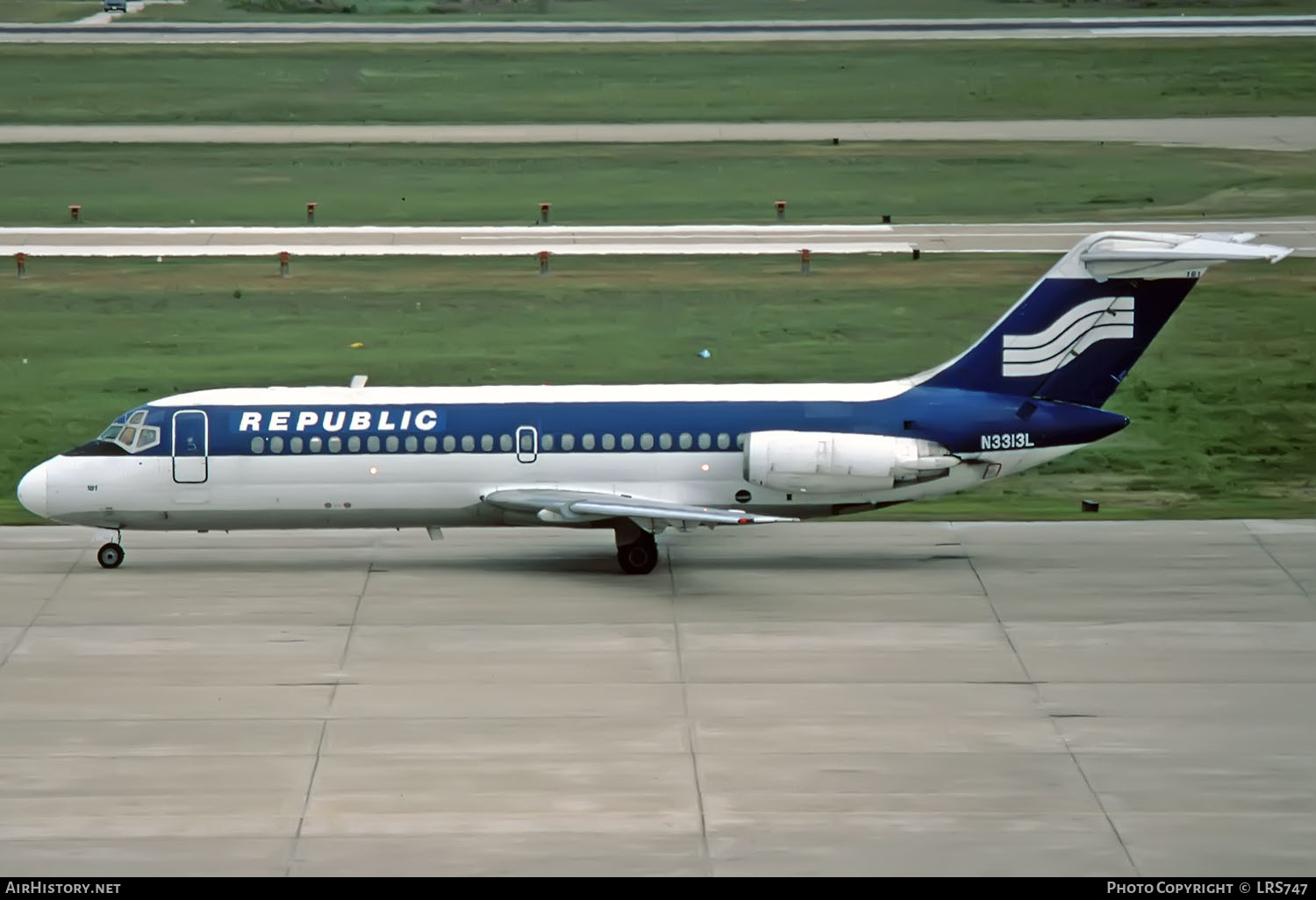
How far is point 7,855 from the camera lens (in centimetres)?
1973

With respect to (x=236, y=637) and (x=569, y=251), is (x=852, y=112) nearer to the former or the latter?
(x=569, y=251)

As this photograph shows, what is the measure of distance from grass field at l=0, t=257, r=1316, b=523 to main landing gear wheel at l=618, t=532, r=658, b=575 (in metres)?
6.43

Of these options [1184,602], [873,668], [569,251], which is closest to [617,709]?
[873,668]

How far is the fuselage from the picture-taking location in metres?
29.9

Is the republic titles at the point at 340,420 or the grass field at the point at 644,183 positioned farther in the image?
the grass field at the point at 644,183

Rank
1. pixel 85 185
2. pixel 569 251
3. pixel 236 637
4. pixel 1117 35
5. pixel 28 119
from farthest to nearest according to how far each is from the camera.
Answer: pixel 1117 35 → pixel 28 119 → pixel 85 185 → pixel 569 251 → pixel 236 637

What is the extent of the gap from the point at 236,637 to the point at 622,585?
5.72 m

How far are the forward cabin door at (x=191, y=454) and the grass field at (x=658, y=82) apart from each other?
5030 centimetres

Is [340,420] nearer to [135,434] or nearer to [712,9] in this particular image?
[135,434]

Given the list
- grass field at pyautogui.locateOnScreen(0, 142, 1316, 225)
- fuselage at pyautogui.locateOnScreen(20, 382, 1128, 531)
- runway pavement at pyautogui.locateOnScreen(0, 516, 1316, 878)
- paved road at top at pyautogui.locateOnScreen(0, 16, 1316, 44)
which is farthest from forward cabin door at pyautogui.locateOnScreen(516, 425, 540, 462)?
paved road at top at pyautogui.locateOnScreen(0, 16, 1316, 44)

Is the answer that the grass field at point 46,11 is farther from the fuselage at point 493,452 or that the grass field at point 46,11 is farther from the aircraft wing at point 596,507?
the aircraft wing at point 596,507

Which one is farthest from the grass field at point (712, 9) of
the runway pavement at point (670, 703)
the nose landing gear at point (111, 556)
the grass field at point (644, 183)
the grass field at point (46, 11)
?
the nose landing gear at point (111, 556)

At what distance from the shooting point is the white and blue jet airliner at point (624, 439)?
29.9 metres

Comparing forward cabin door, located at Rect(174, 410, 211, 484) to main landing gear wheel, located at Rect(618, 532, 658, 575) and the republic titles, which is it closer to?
the republic titles
